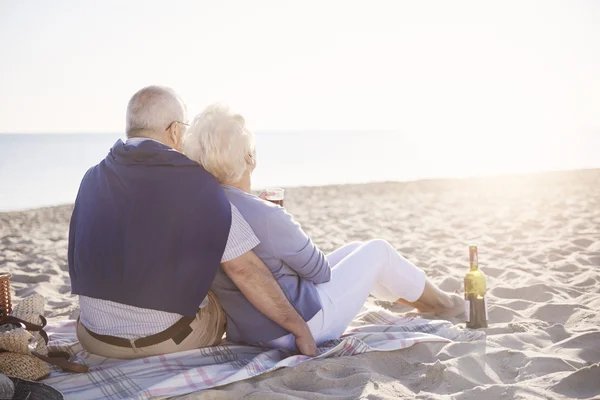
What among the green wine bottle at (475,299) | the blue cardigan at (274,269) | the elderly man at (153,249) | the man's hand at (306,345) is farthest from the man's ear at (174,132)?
the green wine bottle at (475,299)

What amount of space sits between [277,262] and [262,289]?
167 millimetres

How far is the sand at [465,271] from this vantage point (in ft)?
9.16

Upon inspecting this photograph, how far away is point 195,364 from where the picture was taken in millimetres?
3020

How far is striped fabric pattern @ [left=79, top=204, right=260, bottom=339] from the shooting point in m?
2.76

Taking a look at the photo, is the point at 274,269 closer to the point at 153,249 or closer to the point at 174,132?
the point at 153,249

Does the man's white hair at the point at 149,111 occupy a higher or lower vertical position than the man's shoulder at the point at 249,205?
higher

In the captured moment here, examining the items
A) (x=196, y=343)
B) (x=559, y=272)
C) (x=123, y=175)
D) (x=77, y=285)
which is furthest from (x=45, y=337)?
(x=559, y=272)

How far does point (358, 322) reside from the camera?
12.9 ft

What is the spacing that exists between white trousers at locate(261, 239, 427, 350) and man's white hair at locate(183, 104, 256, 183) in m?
0.82

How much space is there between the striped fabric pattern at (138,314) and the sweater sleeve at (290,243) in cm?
11

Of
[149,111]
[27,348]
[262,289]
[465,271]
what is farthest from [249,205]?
[465,271]

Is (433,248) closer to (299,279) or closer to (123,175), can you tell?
(299,279)

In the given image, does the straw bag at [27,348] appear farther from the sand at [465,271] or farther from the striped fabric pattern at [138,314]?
the sand at [465,271]

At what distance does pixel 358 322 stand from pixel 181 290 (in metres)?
1.54
